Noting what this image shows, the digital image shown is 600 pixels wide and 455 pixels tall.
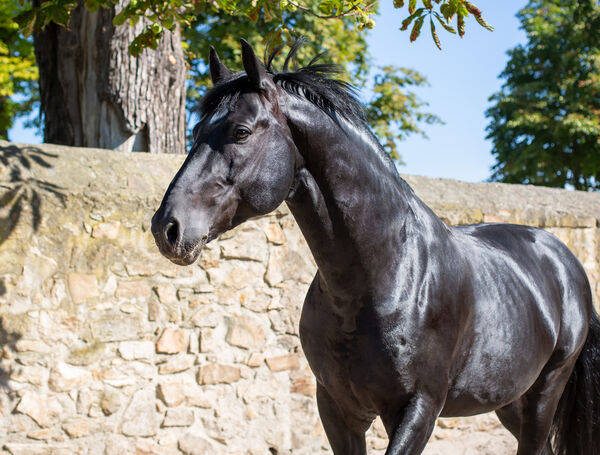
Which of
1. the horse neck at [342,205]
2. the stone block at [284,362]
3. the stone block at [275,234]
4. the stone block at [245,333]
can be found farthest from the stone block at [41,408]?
the horse neck at [342,205]

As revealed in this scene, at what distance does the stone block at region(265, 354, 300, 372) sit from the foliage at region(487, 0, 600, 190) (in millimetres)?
17847

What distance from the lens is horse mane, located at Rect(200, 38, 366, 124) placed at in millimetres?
1952

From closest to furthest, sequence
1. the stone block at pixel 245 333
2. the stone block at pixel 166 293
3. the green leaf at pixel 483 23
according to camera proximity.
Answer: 1. the green leaf at pixel 483 23
2. the stone block at pixel 166 293
3. the stone block at pixel 245 333

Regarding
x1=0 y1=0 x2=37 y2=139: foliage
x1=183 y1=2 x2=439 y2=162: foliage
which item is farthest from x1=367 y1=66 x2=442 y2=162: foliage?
x1=0 y1=0 x2=37 y2=139: foliage

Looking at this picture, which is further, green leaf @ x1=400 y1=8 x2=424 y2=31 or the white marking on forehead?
green leaf @ x1=400 y1=8 x2=424 y2=31

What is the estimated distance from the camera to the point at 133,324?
3855 mm

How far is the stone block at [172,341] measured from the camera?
392 centimetres

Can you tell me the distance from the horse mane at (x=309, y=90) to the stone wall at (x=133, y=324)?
210cm

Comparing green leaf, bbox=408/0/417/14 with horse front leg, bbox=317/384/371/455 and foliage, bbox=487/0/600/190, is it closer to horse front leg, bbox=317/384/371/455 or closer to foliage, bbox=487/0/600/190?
horse front leg, bbox=317/384/371/455

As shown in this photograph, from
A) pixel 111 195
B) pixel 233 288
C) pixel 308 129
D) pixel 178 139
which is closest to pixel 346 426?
pixel 308 129

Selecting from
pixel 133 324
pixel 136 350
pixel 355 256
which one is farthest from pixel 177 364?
pixel 355 256

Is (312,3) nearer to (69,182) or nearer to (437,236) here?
Result: (69,182)

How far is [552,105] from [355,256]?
22.0 metres

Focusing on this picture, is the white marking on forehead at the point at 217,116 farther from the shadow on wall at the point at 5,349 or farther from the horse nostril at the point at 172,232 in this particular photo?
the shadow on wall at the point at 5,349
